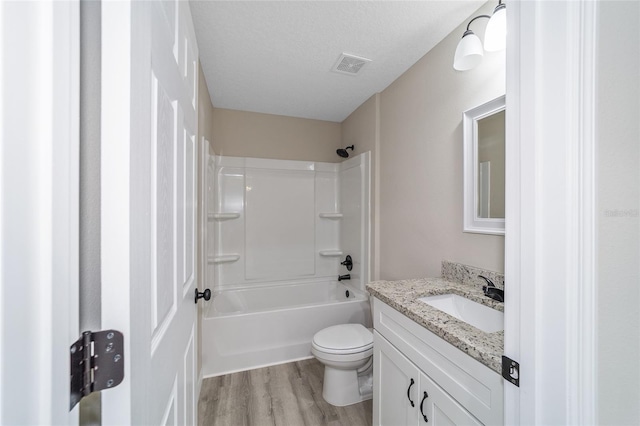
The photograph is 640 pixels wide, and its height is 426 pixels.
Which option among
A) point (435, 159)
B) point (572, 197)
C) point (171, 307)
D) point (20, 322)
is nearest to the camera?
point (20, 322)

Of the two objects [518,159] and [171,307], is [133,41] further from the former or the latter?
[518,159]

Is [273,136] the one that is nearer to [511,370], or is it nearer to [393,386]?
[393,386]

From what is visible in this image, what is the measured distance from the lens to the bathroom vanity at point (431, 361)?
838 mm

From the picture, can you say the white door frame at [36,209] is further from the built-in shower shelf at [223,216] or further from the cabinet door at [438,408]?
the built-in shower shelf at [223,216]

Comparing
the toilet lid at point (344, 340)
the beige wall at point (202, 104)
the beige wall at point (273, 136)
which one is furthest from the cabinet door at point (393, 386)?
the beige wall at point (273, 136)

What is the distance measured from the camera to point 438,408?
1.00 metres

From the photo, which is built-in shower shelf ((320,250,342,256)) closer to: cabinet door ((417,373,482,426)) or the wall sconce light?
cabinet door ((417,373,482,426))

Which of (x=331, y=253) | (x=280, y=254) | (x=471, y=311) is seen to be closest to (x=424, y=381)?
(x=471, y=311)

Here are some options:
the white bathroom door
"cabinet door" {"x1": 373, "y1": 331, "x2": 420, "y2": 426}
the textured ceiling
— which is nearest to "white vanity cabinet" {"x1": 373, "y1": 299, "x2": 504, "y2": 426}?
"cabinet door" {"x1": 373, "y1": 331, "x2": 420, "y2": 426}

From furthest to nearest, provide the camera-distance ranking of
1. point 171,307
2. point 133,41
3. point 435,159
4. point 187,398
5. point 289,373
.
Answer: point 289,373 < point 435,159 < point 187,398 < point 171,307 < point 133,41

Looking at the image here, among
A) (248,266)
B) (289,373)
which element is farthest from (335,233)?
(289,373)

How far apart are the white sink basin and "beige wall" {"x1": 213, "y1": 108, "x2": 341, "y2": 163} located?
7.24ft

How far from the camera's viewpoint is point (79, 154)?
1.35 feet

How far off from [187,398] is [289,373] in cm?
133
